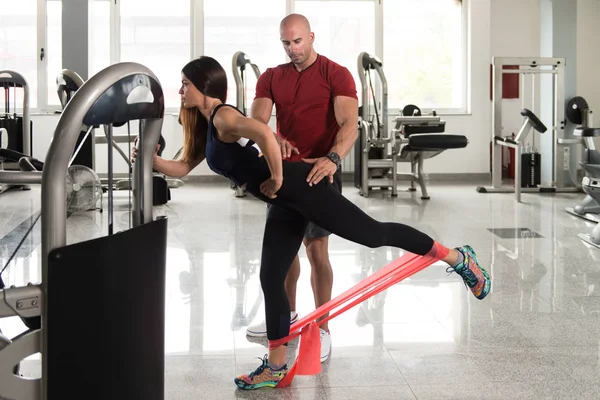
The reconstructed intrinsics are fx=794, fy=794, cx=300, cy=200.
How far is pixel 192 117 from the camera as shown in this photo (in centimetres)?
272

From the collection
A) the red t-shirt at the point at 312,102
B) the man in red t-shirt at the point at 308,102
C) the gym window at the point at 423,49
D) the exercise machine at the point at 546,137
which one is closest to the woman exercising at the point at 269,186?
the man in red t-shirt at the point at 308,102

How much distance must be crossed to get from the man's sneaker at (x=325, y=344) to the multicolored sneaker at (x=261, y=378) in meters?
0.32

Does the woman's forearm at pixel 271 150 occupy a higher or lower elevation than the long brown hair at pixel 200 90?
lower

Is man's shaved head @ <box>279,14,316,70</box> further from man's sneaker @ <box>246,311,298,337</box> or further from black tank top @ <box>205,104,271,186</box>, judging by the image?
man's sneaker @ <box>246,311,298,337</box>

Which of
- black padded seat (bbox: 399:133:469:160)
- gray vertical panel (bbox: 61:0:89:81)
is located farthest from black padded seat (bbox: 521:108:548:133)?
gray vertical panel (bbox: 61:0:89:81)

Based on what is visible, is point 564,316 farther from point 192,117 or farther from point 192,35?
point 192,35

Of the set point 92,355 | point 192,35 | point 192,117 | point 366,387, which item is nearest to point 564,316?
point 366,387

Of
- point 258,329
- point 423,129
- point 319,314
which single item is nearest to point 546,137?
point 423,129

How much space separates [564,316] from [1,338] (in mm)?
2950

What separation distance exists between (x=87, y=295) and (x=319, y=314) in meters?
1.49

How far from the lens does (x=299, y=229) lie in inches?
113

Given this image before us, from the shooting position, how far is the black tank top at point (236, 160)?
2.60m

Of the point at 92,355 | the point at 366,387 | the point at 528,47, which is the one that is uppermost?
the point at 528,47

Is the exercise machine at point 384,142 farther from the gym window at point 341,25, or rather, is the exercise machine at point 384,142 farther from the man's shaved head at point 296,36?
the man's shaved head at point 296,36
